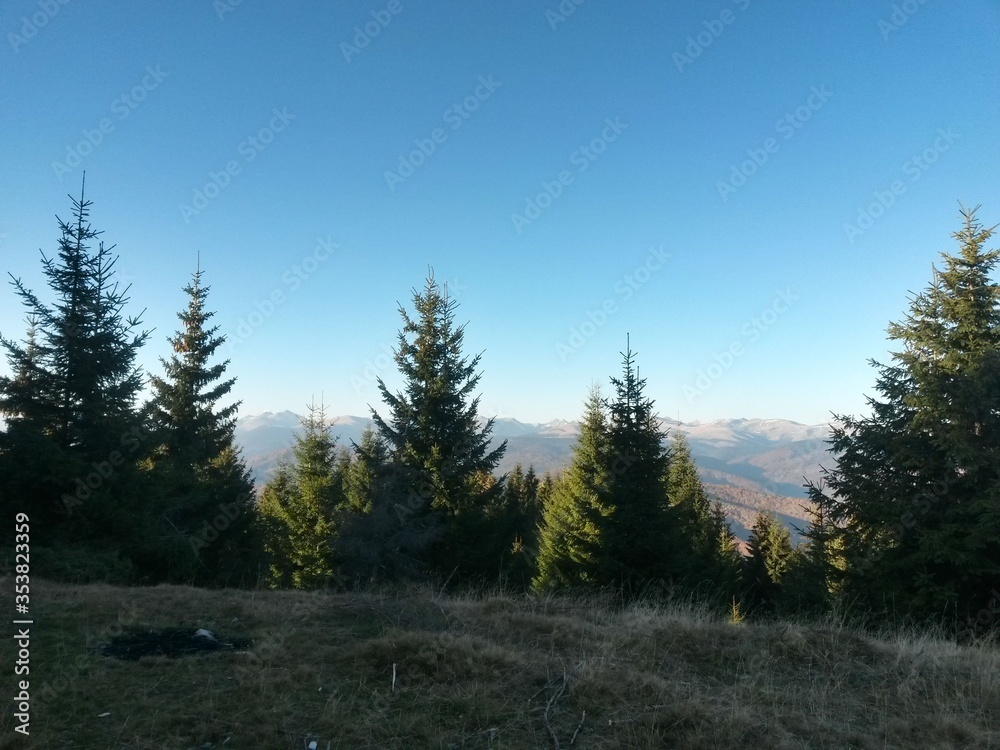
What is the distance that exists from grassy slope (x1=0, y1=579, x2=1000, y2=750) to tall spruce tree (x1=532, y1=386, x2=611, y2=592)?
9613 millimetres

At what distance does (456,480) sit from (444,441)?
146 cm

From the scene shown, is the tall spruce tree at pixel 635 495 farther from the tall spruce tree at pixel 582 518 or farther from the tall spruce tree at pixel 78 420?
the tall spruce tree at pixel 78 420

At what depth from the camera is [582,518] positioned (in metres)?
18.4

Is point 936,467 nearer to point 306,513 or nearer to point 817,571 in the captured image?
point 817,571

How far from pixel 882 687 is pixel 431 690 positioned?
4.26m

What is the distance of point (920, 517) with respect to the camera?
44.0ft

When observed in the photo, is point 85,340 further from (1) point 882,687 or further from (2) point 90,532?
(1) point 882,687

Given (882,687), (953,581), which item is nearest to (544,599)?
(882,687)

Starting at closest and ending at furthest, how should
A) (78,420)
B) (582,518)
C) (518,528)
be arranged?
1. (78,420)
2. (582,518)
3. (518,528)

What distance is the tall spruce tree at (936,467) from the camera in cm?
1238

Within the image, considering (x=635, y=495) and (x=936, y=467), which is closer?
(x=936, y=467)

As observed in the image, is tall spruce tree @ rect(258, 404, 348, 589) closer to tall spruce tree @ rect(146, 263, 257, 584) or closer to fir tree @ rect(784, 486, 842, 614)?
tall spruce tree @ rect(146, 263, 257, 584)

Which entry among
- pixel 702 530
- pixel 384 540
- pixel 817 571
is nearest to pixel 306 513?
pixel 384 540

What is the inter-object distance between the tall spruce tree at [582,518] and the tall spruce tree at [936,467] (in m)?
6.82
